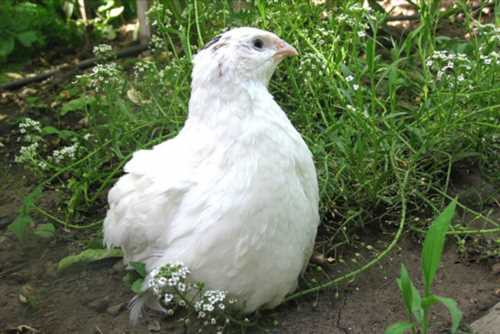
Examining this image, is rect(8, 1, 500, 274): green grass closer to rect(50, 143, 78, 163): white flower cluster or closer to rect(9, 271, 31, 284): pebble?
rect(50, 143, 78, 163): white flower cluster

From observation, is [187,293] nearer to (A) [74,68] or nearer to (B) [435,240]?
(B) [435,240]

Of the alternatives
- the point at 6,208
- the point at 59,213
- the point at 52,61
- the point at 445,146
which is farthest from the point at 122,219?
the point at 52,61

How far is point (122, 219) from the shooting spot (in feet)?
9.16

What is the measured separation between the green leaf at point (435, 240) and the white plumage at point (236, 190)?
51 centimetres

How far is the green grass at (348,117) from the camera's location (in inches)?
121

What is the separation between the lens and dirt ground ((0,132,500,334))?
8.90 feet

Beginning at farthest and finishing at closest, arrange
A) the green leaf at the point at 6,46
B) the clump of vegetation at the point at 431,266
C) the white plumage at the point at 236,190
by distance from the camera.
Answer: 1. the green leaf at the point at 6,46
2. the white plumage at the point at 236,190
3. the clump of vegetation at the point at 431,266

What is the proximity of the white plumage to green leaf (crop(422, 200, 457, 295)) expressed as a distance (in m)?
0.51

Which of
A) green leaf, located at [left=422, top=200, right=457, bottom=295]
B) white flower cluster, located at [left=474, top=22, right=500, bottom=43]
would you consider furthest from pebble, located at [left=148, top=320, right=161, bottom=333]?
white flower cluster, located at [left=474, top=22, right=500, bottom=43]

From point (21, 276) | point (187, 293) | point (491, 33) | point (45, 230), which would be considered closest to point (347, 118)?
point (491, 33)

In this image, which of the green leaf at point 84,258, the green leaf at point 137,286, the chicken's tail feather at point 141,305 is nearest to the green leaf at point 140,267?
the green leaf at point 137,286

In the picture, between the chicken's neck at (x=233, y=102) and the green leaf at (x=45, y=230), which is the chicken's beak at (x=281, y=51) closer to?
the chicken's neck at (x=233, y=102)

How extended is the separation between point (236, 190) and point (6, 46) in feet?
10.1

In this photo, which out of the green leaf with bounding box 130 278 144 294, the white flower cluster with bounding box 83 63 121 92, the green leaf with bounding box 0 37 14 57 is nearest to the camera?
the green leaf with bounding box 130 278 144 294
